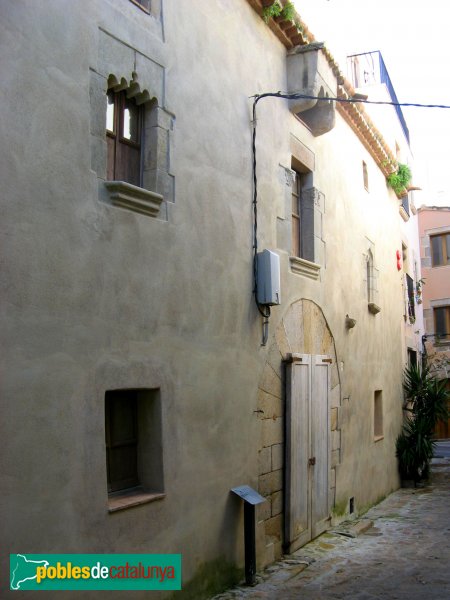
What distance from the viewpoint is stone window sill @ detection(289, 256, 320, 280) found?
26.2 feet

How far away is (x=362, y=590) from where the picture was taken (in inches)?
240

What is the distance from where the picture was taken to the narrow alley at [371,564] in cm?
596

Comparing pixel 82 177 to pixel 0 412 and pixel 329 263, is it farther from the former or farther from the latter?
pixel 329 263

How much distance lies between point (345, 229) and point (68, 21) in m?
6.61

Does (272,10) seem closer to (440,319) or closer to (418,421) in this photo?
(418,421)

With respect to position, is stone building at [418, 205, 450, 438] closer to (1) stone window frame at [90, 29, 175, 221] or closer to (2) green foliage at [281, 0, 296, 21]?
(2) green foliage at [281, 0, 296, 21]

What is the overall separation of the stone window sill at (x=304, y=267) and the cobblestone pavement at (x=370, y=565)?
3295mm

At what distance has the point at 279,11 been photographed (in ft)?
24.7

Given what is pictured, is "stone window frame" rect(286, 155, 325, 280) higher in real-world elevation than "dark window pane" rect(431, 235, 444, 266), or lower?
lower

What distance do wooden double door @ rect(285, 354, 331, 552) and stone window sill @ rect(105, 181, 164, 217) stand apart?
307cm

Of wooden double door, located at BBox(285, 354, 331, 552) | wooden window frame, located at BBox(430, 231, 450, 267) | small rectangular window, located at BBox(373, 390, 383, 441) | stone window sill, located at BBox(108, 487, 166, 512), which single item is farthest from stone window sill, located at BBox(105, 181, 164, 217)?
wooden window frame, located at BBox(430, 231, 450, 267)

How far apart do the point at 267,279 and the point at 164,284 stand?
174 cm

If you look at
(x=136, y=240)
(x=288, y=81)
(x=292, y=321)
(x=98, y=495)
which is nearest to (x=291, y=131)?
(x=288, y=81)

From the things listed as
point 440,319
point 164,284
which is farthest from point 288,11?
point 440,319
